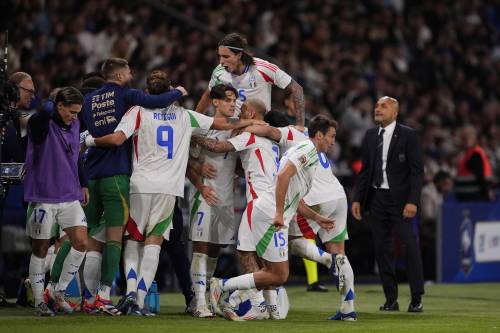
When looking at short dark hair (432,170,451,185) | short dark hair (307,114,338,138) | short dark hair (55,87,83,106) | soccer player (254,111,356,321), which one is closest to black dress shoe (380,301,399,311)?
soccer player (254,111,356,321)

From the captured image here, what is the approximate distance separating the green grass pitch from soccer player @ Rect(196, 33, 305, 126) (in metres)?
2.12

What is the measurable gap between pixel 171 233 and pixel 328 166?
1.93 meters

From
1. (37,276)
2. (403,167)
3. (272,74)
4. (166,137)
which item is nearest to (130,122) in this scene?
(166,137)

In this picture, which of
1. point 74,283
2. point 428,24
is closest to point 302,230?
point 74,283

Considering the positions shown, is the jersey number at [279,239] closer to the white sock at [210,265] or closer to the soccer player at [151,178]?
the soccer player at [151,178]

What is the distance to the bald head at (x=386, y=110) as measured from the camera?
11766 millimetres

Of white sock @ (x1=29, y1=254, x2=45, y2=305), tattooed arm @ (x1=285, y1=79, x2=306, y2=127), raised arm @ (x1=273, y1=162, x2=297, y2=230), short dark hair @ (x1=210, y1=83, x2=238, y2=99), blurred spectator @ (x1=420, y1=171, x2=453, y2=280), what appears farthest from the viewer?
blurred spectator @ (x1=420, y1=171, x2=453, y2=280)

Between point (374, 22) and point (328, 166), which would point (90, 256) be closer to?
point (328, 166)

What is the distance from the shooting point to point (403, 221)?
1159 centimetres

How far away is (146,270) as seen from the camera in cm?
1003

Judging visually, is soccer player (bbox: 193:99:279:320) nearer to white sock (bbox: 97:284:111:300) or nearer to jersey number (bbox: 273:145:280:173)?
jersey number (bbox: 273:145:280:173)

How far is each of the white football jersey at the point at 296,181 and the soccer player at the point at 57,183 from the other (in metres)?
1.65

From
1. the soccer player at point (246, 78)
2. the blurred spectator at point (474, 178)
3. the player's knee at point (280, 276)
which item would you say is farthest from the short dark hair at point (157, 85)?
the blurred spectator at point (474, 178)

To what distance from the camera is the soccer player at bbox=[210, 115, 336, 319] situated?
9562 mm
